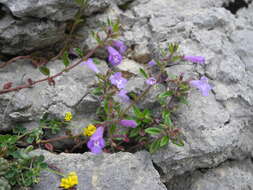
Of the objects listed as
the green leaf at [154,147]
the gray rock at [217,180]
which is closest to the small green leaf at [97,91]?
the green leaf at [154,147]

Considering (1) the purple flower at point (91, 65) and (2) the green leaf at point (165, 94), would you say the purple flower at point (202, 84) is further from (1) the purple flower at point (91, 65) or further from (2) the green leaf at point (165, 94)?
(1) the purple flower at point (91, 65)

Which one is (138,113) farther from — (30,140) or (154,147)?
(30,140)

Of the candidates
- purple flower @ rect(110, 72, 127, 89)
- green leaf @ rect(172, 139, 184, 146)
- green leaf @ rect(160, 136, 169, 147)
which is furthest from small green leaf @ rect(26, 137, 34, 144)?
green leaf @ rect(172, 139, 184, 146)

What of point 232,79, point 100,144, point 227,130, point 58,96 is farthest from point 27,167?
point 232,79

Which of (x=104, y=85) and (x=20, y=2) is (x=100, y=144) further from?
(x=20, y=2)

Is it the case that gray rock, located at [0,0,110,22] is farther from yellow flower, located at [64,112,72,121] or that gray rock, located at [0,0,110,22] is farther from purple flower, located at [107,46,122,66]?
yellow flower, located at [64,112,72,121]

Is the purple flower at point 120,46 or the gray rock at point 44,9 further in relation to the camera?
the purple flower at point 120,46

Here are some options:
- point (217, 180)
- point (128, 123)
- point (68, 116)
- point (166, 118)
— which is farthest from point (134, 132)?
point (217, 180)
